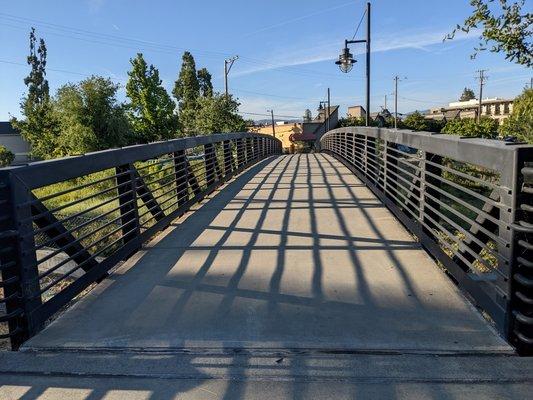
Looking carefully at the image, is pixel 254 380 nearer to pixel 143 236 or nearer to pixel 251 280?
pixel 251 280

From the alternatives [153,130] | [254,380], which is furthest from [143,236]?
[153,130]

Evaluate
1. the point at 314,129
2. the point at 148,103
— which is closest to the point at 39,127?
the point at 148,103

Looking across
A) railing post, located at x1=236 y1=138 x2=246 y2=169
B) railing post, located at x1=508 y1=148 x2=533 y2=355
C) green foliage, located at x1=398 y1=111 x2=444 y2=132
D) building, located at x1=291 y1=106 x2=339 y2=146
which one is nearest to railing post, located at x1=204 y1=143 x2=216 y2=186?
railing post, located at x1=236 y1=138 x2=246 y2=169

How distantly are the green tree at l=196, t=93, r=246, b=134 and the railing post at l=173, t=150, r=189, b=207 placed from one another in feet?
82.7

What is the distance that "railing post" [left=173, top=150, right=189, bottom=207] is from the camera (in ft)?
24.5

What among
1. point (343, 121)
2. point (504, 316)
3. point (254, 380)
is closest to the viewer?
point (254, 380)

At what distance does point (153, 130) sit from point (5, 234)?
170 ft

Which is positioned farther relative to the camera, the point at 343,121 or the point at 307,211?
the point at 343,121

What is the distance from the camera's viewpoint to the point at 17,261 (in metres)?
3.30

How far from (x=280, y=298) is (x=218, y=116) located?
30.3 m

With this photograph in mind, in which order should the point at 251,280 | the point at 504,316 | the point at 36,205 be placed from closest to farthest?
1. the point at 504,316
2. the point at 36,205
3. the point at 251,280

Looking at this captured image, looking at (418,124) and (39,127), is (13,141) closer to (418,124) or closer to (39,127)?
(39,127)

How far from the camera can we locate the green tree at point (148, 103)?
52.9 m

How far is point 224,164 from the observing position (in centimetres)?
1155
